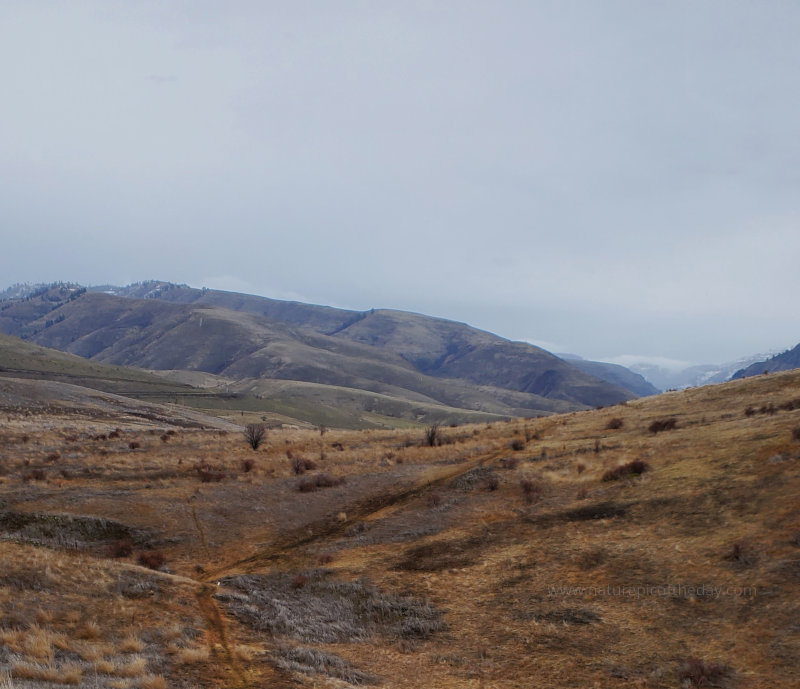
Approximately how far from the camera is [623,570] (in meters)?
16.0

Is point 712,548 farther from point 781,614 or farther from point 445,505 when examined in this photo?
point 445,505

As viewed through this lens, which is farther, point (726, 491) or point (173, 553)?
point (173, 553)

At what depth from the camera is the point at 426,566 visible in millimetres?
18453

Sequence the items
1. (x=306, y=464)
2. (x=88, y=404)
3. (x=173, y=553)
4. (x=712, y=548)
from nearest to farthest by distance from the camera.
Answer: (x=712, y=548) → (x=173, y=553) → (x=306, y=464) → (x=88, y=404)

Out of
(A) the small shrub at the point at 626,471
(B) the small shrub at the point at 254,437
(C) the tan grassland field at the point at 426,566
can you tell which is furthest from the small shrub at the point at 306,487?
(A) the small shrub at the point at 626,471

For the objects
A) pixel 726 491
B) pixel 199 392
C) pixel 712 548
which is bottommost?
pixel 199 392

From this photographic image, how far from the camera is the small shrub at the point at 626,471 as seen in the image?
912 inches

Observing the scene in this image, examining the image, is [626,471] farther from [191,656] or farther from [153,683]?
[153,683]

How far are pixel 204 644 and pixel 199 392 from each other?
15332 cm

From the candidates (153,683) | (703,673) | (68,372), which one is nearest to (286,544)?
(153,683)

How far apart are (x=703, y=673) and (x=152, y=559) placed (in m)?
17.8

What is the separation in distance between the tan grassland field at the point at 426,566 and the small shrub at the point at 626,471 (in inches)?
5.2

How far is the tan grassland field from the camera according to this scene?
11523 mm

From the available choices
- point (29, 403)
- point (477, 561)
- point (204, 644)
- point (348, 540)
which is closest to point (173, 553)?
point (348, 540)
